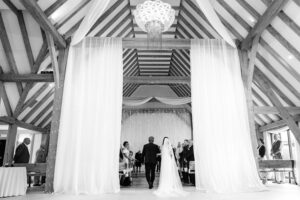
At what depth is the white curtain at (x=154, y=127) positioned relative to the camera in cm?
1200

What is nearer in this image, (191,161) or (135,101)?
(191,161)

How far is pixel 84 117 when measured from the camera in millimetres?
4789

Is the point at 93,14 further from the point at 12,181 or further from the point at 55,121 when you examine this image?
the point at 12,181

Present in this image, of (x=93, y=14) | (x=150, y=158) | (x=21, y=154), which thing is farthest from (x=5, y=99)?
(x=150, y=158)

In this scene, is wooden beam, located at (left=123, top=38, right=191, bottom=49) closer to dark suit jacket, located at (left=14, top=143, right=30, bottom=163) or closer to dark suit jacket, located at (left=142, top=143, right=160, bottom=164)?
dark suit jacket, located at (left=142, top=143, right=160, bottom=164)

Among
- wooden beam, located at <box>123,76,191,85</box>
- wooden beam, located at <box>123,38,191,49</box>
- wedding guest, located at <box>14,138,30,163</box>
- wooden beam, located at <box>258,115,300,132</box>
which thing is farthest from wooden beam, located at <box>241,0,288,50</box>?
wedding guest, located at <box>14,138,30,163</box>

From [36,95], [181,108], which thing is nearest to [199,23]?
[36,95]

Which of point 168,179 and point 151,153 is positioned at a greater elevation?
point 151,153

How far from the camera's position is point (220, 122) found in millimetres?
4867

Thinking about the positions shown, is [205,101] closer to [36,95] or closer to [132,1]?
[132,1]

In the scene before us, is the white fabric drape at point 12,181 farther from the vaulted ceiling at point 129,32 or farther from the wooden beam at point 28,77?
Result: the vaulted ceiling at point 129,32

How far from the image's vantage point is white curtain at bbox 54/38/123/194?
441 centimetres

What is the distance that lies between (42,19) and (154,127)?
28.3ft

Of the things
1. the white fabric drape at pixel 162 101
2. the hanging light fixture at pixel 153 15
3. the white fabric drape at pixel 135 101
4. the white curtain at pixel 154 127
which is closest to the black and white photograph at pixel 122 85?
the hanging light fixture at pixel 153 15
